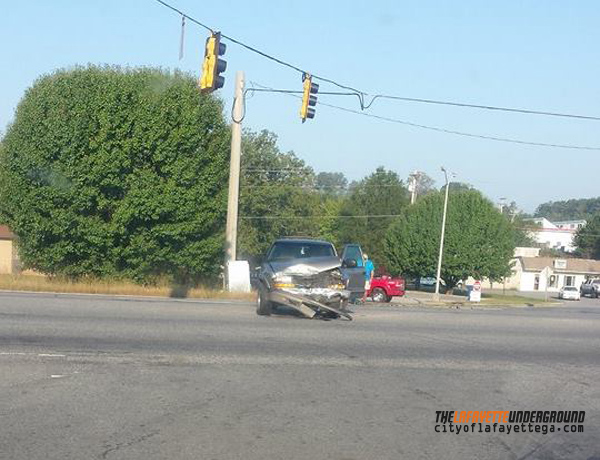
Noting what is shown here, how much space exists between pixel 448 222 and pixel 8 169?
145 feet

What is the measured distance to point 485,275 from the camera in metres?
70.1

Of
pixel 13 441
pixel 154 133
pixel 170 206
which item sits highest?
pixel 154 133

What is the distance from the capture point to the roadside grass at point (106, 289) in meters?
28.2

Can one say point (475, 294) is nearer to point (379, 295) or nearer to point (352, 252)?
point (379, 295)

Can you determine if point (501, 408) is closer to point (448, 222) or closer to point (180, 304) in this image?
point (180, 304)

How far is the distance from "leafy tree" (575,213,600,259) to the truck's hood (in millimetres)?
110856

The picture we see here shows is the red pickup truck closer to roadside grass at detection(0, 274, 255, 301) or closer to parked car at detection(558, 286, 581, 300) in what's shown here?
roadside grass at detection(0, 274, 255, 301)

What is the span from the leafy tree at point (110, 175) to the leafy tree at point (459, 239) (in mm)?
39017

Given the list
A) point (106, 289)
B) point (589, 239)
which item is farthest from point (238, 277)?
point (589, 239)

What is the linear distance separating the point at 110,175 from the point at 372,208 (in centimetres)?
6073

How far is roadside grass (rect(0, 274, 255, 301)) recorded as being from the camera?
28188mm

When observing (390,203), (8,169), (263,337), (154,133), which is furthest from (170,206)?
(390,203)

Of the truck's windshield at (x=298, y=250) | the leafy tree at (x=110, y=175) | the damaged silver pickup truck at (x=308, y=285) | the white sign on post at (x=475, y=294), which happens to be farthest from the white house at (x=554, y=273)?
the damaged silver pickup truck at (x=308, y=285)

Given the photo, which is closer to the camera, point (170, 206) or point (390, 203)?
point (170, 206)
